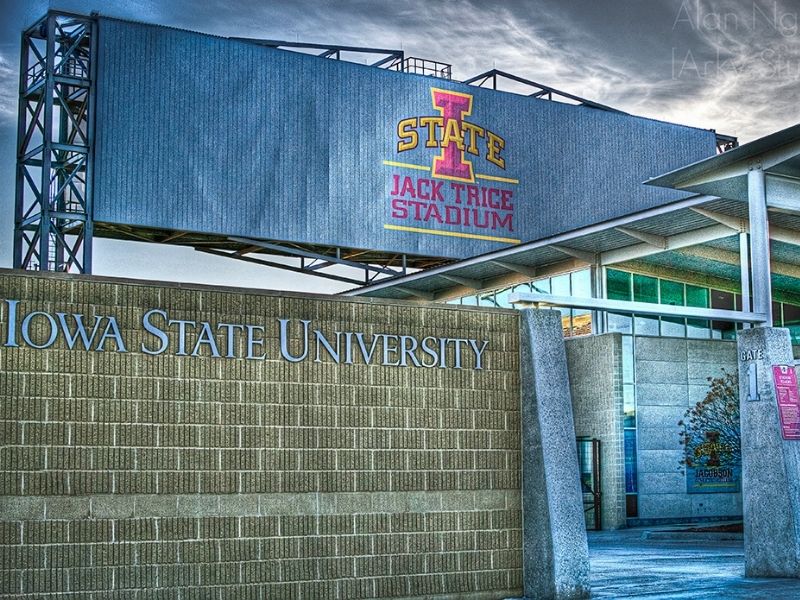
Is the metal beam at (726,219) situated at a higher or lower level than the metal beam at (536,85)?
lower

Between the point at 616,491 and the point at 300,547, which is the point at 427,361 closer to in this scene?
the point at 300,547

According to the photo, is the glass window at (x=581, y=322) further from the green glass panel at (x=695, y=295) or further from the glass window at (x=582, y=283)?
the green glass panel at (x=695, y=295)

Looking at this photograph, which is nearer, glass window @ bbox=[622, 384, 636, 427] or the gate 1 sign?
the gate 1 sign

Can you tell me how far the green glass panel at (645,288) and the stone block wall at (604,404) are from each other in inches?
145

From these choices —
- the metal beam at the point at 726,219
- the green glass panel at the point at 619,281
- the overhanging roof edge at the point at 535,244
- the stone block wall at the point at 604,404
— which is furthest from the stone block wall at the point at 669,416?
the metal beam at the point at 726,219

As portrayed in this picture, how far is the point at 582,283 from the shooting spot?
123ft

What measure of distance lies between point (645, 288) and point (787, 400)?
1861 centimetres

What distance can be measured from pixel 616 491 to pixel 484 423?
17.2 metres

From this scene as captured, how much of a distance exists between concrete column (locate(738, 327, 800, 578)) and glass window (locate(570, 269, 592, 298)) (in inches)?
707

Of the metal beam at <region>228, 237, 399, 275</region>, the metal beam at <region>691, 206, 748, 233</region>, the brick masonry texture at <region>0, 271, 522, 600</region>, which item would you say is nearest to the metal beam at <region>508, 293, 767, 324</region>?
the brick masonry texture at <region>0, 271, 522, 600</region>

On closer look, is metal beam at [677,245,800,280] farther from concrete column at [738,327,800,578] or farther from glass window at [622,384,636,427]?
concrete column at [738,327,800,578]

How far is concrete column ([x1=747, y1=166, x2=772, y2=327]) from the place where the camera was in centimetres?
1944

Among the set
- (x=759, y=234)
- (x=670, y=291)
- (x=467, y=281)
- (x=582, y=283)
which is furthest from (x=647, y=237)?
(x=759, y=234)

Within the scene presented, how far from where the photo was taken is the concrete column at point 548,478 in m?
15.3
